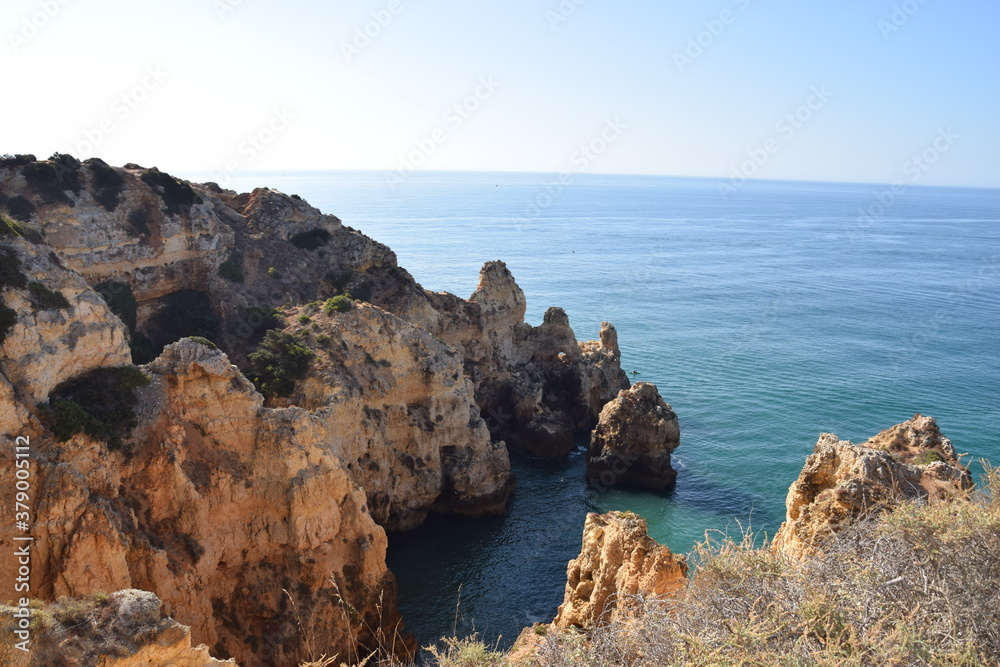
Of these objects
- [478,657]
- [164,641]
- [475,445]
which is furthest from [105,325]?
[475,445]

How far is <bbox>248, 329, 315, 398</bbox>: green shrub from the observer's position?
31078 mm

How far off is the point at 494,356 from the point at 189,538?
1141 inches

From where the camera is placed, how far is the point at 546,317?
2076 inches

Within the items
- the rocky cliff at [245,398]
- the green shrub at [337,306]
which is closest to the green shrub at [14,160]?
the rocky cliff at [245,398]

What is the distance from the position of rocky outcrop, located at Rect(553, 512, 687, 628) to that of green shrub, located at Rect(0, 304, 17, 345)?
17.6 meters

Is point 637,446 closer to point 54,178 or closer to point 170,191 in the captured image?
point 170,191

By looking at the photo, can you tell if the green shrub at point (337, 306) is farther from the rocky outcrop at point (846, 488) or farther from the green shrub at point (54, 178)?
the rocky outcrop at point (846, 488)

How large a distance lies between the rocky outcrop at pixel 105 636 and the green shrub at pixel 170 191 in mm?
32342

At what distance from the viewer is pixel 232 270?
136 ft

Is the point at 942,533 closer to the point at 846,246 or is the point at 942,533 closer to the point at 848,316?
the point at 848,316

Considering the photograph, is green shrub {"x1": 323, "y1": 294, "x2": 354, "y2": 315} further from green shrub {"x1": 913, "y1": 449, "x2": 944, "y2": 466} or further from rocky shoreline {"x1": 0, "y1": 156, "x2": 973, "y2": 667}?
green shrub {"x1": 913, "y1": 449, "x2": 944, "y2": 466}

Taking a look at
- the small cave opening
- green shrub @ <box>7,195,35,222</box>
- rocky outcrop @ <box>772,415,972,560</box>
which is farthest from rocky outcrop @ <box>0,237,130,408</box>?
rocky outcrop @ <box>772,415,972,560</box>

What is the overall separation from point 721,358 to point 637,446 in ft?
92.1

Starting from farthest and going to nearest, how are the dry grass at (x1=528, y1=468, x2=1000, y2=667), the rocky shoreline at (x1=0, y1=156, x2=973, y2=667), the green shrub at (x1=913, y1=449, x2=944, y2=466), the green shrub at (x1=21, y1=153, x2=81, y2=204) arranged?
1. the green shrub at (x1=21, y1=153, x2=81, y2=204)
2. the green shrub at (x1=913, y1=449, x2=944, y2=466)
3. the rocky shoreline at (x1=0, y1=156, x2=973, y2=667)
4. the dry grass at (x1=528, y1=468, x2=1000, y2=667)
